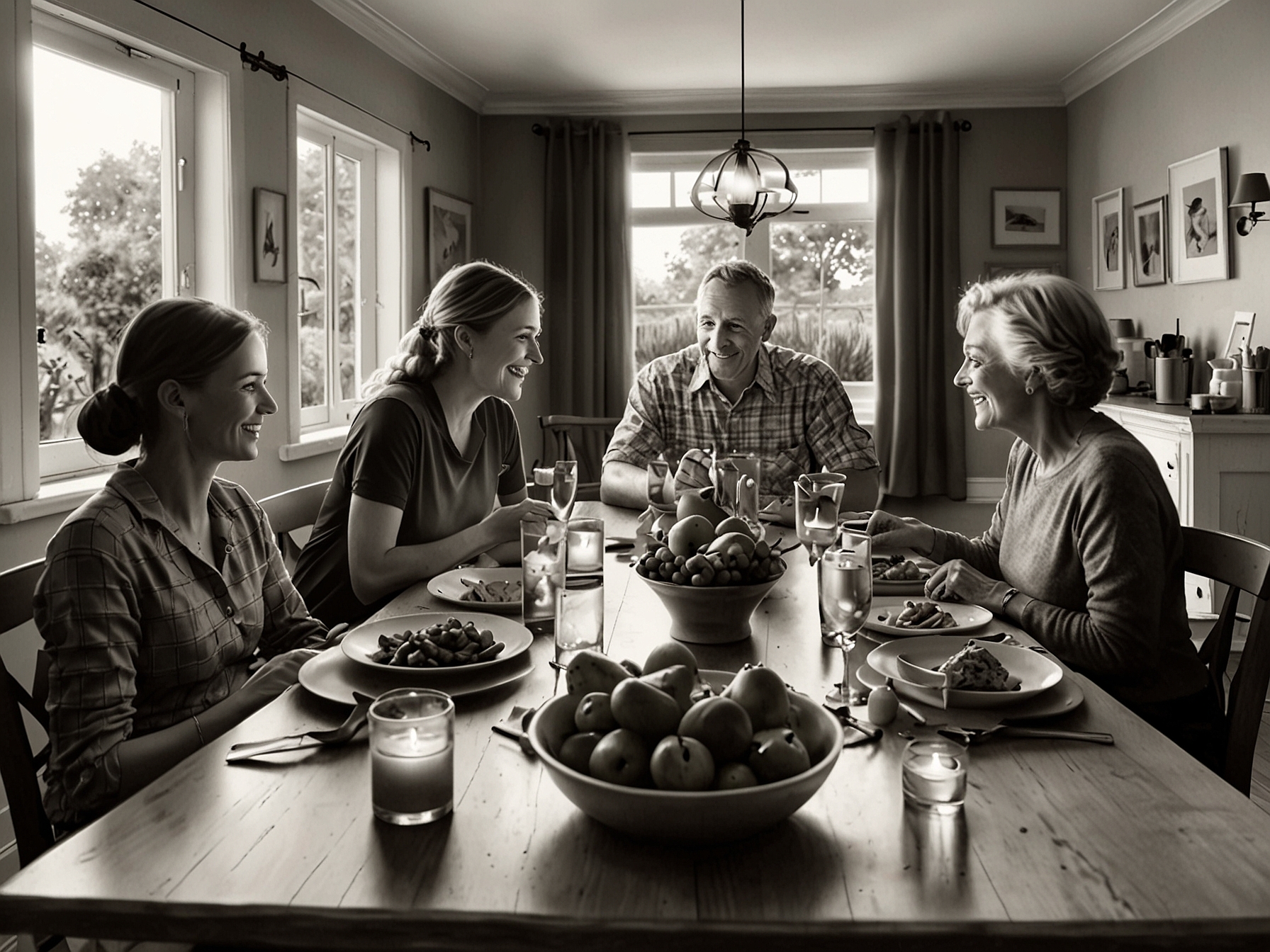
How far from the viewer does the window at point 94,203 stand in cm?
292

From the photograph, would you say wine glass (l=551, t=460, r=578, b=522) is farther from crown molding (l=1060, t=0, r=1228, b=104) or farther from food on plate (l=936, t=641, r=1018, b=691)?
crown molding (l=1060, t=0, r=1228, b=104)

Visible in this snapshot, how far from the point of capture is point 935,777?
0.98 metres

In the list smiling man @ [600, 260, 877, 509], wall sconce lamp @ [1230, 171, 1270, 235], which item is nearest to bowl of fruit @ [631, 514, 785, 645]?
smiling man @ [600, 260, 877, 509]

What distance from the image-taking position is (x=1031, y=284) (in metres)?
1.92

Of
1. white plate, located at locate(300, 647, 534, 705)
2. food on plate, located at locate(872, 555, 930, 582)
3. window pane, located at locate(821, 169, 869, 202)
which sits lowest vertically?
white plate, located at locate(300, 647, 534, 705)

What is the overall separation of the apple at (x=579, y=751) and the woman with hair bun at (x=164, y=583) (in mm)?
631

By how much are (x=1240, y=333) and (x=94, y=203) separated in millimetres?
4017

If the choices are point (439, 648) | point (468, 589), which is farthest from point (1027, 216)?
point (439, 648)

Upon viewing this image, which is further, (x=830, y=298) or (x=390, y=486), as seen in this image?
(x=830, y=298)

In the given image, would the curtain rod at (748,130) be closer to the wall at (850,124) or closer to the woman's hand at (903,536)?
the wall at (850,124)

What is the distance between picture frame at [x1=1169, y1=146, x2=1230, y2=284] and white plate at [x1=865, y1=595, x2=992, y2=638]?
3.27m

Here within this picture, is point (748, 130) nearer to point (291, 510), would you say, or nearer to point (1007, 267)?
point (1007, 267)

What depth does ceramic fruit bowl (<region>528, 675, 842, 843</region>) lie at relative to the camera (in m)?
0.87

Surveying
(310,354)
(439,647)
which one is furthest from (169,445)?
(310,354)
